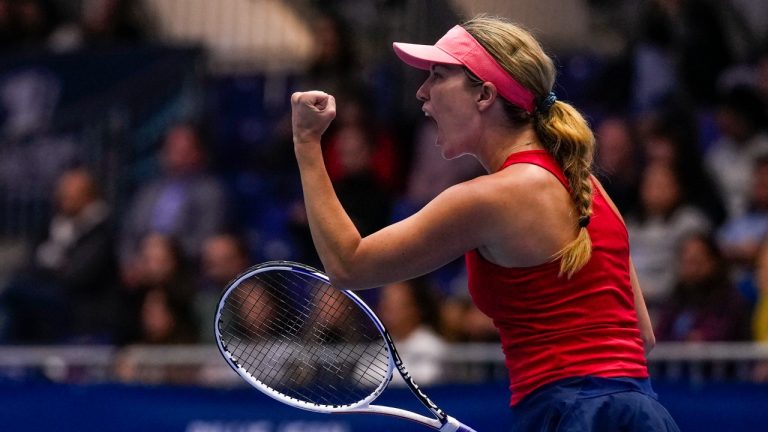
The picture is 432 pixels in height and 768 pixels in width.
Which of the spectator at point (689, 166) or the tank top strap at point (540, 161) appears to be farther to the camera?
the spectator at point (689, 166)

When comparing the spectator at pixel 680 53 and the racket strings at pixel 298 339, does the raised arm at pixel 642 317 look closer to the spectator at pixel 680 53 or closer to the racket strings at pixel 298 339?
the racket strings at pixel 298 339

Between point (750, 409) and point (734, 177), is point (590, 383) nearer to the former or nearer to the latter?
point (750, 409)

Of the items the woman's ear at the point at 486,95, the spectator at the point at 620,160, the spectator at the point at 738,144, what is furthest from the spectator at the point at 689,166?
the woman's ear at the point at 486,95

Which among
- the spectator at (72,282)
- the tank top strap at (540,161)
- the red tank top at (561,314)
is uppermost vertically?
the tank top strap at (540,161)

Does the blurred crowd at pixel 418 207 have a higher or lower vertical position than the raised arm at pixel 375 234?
lower

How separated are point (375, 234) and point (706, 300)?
3.70 meters

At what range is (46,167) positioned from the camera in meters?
10.4

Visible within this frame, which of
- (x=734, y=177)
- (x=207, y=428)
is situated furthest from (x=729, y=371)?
(x=207, y=428)

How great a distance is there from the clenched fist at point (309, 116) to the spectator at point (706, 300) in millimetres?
3635

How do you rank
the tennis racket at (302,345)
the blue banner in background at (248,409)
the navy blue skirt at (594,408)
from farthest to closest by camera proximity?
1. the blue banner in background at (248,409)
2. the tennis racket at (302,345)
3. the navy blue skirt at (594,408)

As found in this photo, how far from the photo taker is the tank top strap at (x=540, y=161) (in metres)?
3.31

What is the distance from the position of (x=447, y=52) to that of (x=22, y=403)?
4.32 metres

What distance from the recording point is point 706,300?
21.8ft

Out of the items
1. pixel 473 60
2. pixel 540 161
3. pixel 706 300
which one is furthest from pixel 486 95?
pixel 706 300
